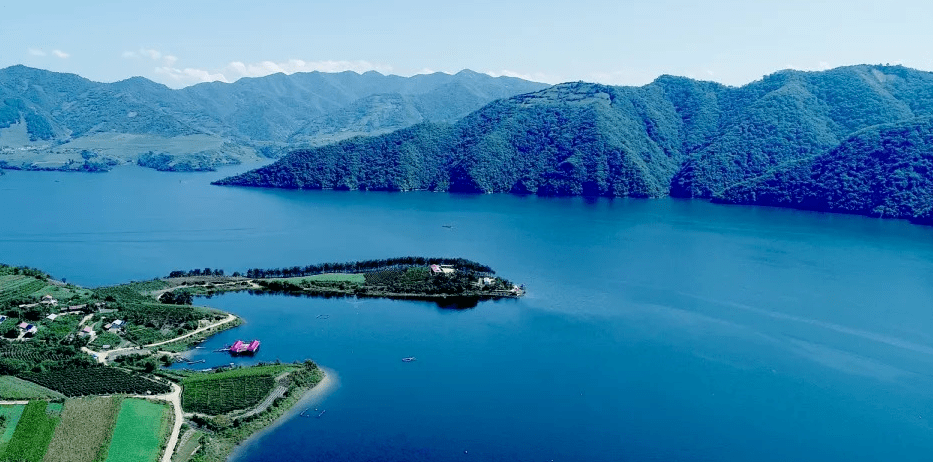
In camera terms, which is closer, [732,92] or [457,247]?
[457,247]

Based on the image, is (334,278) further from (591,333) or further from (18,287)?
(591,333)

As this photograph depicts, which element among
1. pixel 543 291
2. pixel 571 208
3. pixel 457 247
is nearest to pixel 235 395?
pixel 543 291

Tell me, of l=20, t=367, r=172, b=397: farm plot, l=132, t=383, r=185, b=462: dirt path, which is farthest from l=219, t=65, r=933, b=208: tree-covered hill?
l=132, t=383, r=185, b=462: dirt path

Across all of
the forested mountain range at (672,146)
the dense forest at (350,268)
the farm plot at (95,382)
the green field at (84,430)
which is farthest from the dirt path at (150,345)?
the forested mountain range at (672,146)

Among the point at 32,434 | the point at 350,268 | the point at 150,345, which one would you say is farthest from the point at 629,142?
the point at 32,434

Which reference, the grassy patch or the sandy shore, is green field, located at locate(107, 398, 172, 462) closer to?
the sandy shore

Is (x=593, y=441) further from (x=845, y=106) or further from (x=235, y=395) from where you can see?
(x=845, y=106)
